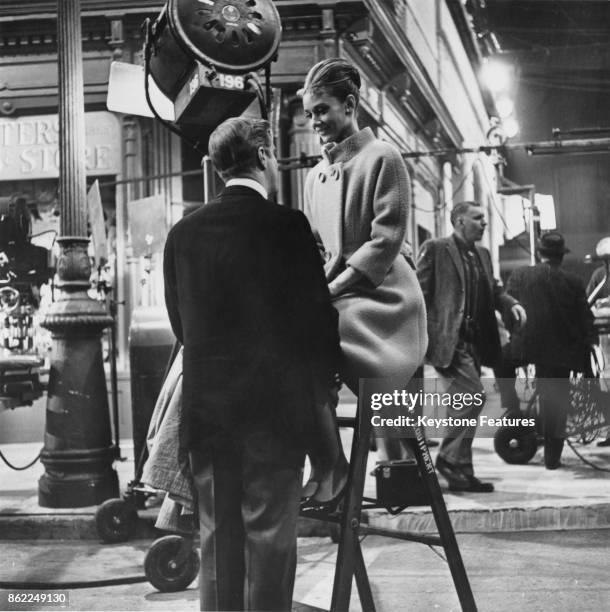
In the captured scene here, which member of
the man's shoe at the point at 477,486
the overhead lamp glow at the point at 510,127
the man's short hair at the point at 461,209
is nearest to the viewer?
the man's shoe at the point at 477,486

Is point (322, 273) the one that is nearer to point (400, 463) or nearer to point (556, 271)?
point (400, 463)

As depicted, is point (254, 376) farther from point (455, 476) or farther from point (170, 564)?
point (455, 476)

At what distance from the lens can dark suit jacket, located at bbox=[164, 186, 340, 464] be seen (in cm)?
205

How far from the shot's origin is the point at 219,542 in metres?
2.12

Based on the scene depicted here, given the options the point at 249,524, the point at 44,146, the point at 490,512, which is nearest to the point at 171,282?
the point at 249,524

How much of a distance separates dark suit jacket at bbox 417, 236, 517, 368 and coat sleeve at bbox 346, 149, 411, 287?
2.70 m

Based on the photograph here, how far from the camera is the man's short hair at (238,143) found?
218 centimetres

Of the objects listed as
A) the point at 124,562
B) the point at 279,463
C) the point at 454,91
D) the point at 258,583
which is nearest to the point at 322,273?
the point at 279,463

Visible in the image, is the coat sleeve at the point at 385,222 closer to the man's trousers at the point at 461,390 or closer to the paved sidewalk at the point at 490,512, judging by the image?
the paved sidewalk at the point at 490,512

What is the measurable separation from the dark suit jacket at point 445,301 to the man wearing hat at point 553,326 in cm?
53

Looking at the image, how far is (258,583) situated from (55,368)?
3222 millimetres

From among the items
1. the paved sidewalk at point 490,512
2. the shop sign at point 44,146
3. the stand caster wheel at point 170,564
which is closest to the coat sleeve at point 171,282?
the stand caster wheel at point 170,564

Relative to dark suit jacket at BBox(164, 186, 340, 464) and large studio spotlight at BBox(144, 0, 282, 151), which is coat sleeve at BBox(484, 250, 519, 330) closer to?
large studio spotlight at BBox(144, 0, 282, 151)

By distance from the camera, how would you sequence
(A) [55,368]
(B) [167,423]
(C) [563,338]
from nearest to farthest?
(B) [167,423]
(A) [55,368]
(C) [563,338]
